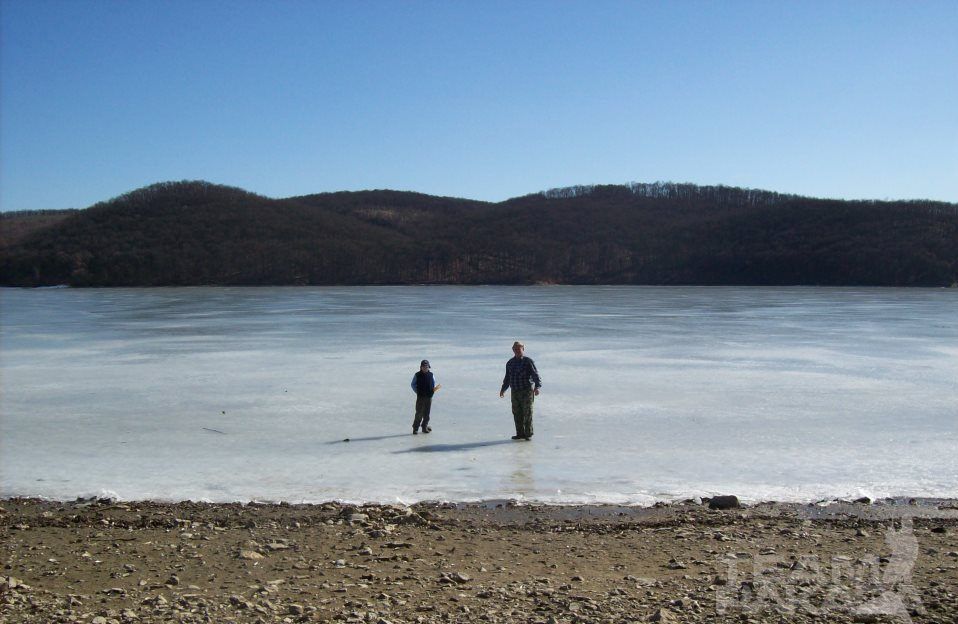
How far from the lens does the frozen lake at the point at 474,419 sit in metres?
7.53

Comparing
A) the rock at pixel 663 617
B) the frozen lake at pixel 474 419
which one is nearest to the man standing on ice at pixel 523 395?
the frozen lake at pixel 474 419

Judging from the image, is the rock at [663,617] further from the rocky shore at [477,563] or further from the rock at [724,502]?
the rock at [724,502]

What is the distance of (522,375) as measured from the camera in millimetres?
9352

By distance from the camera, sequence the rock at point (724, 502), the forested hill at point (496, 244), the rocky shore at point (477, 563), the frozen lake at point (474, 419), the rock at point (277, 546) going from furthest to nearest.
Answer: the forested hill at point (496, 244)
the frozen lake at point (474, 419)
the rock at point (724, 502)
the rock at point (277, 546)
the rocky shore at point (477, 563)

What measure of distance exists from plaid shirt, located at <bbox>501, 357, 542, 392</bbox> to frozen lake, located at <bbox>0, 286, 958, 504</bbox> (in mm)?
→ 611

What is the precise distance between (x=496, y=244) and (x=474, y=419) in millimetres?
109050

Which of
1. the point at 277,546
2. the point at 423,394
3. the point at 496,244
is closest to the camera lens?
the point at 277,546

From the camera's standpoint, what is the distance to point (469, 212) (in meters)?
163

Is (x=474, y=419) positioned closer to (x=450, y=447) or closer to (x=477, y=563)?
(x=450, y=447)

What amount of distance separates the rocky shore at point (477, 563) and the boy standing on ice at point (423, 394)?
9.17 feet

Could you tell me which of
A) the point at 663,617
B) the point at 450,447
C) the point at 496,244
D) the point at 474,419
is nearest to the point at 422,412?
the point at 450,447

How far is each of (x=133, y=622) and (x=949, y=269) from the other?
288 feet

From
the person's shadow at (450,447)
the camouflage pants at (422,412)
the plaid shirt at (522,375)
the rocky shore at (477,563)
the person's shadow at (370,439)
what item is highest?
the plaid shirt at (522,375)

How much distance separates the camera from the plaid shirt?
9305mm
